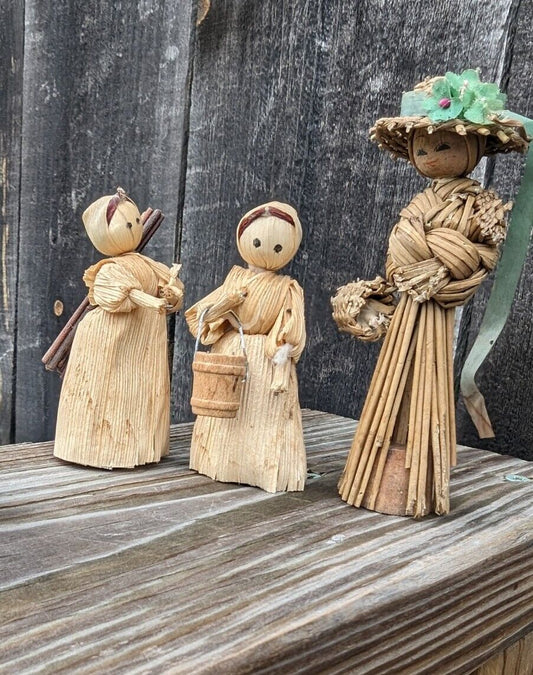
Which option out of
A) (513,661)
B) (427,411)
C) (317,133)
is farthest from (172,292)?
(513,661)

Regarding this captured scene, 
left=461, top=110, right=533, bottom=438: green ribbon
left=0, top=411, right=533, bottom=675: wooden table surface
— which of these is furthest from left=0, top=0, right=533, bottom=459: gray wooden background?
left=0, top=411, right=533, bottom=675: wooden table surface

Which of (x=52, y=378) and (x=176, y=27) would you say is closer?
(x=176, y=27)

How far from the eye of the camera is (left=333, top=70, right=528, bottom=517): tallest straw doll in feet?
2.55

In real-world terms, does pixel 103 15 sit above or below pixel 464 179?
above

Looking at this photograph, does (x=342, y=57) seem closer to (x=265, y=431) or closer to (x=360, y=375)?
(x=360, y=375)

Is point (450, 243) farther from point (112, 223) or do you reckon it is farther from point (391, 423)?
point (112, 223)

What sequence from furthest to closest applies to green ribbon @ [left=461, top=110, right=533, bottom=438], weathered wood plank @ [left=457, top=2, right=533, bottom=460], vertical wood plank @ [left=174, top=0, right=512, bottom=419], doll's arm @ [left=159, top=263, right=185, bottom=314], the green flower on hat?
vertical wood plank @ [left=174, top=0, right=512, bottom=419] < weathered wood plank @ [left=457, top=2, right=533, bottom=460] < doll's arm @ [left=159, top=263, right=185, bottom=314] < green ribbon @ [left=461, top=110, right=533, bottom=438] < the green flower on hat

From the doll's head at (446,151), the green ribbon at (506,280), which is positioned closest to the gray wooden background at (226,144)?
the green ribbon at (506,280)

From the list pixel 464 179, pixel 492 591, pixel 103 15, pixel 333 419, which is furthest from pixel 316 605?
pixel 103 15

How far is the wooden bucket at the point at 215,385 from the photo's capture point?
2.68 feet

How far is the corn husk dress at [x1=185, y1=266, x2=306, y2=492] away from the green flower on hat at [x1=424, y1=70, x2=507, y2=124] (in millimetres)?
309

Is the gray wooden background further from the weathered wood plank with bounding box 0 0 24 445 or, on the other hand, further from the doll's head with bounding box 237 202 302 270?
the doll's head with bounding box 237 202 302 270

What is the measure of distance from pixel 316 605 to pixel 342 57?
3.51 ft

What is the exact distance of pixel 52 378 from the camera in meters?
1.61
